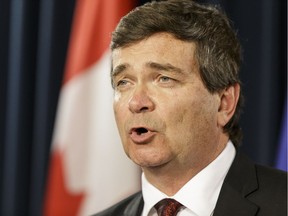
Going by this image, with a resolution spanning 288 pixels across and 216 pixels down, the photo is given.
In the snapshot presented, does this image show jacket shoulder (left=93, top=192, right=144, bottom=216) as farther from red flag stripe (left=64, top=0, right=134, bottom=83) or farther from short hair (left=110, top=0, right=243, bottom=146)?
red flag stripe (left=64, top=0, right=134, bottom=83)

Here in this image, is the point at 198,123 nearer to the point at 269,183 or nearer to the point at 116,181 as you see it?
the point at 269,183

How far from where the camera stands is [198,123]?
1489 mm

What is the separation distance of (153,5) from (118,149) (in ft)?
3.05

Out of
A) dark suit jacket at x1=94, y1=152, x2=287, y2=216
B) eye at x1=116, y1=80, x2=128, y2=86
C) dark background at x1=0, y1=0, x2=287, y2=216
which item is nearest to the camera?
dark suit jacket at x1=94, y1=152, x2=287, y2=216

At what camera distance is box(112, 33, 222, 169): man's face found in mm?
1442

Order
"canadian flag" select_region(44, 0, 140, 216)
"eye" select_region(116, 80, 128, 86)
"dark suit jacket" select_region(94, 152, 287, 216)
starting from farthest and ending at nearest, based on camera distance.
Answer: "canadian flag" select_region(44, 0, 140, 216), "eye" select_region(116, 80, 128, 86), "dark suit jacket" select_region(94, 152, 287, 216)

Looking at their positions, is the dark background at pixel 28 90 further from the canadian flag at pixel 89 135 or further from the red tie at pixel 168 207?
the red tie at pixel 168 207

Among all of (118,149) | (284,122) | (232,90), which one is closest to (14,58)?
(118,149)

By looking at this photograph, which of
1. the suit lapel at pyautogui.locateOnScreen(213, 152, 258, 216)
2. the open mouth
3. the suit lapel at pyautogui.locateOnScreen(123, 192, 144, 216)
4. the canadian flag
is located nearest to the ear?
the suit lapel at pyautogui.locateOnScreen(213, 152, 258, 216)

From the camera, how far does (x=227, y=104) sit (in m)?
1.57

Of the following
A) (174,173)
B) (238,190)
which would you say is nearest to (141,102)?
(174,173)

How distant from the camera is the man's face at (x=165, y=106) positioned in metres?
1.44

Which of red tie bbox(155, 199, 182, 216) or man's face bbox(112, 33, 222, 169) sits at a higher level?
man's face bbox(112, 33, 222, 169)

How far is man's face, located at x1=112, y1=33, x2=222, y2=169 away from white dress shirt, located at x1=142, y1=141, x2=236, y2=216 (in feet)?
0.12
